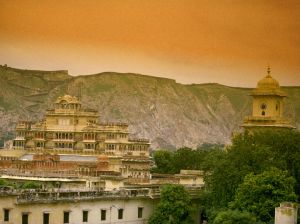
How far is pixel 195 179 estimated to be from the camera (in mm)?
67000

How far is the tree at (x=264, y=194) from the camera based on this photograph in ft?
173

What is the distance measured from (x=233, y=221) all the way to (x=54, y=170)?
91.9ft

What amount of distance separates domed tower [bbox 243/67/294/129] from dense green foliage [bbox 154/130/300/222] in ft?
26.2

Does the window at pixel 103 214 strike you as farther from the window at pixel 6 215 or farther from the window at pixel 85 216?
the window at pixel 6 215

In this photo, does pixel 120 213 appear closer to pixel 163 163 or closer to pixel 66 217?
pixel 66 217

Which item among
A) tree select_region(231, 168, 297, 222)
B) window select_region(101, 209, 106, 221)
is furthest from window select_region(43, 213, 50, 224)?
tree select_region(231, 168, 297, 222)

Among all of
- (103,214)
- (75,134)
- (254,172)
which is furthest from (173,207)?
(75,134)

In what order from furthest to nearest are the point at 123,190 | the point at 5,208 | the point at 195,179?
the point at 195,179 < the point at 123,190 < the point at 5,208

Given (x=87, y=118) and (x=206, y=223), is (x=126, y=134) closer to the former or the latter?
(x=87, y=118)

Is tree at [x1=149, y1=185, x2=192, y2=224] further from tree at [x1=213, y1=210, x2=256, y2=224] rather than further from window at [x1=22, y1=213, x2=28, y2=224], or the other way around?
window at [x1=22, y1=213, x2=28, y2=224]

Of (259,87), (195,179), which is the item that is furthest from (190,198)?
(259,87)

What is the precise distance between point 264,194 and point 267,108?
810 inches

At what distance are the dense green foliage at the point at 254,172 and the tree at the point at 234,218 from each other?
2.81 m

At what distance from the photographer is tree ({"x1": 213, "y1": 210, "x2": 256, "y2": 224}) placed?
49.1 metres
